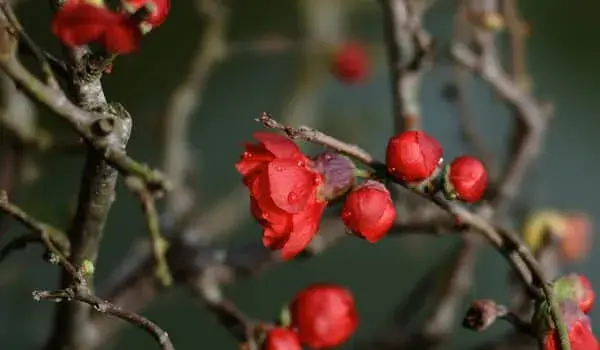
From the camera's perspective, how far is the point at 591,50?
1.06 metres

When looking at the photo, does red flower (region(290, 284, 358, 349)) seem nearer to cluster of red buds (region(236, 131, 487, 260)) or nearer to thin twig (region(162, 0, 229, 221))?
cluster of red buds (region(236, 131, 487, 260))

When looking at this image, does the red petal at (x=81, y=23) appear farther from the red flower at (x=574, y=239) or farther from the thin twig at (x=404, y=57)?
the red flower at (x=574, y=239)

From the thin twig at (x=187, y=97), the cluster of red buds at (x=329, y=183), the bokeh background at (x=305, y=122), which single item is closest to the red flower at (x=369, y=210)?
the cluster of red buds at (x=329, y=183)

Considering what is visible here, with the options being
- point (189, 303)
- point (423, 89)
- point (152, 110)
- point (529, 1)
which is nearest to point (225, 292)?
point (189, 303)

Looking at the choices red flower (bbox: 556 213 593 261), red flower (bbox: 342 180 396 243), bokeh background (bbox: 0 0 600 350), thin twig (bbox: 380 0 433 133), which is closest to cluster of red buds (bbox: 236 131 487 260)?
red flower (bbox: 342 180 396 243)

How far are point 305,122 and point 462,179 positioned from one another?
1.62 feet

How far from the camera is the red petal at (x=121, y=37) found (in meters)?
0.31

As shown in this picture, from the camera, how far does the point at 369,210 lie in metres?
0.37

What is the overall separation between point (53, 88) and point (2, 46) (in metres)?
0.03

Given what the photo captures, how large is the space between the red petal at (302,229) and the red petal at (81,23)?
0.37ft

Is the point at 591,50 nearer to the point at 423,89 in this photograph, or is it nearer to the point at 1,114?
the point at 423,89

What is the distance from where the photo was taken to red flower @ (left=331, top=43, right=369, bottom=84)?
2.79ft

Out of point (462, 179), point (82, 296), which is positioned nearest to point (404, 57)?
point (462, 179)

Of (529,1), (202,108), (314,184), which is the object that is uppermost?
(529,1)
